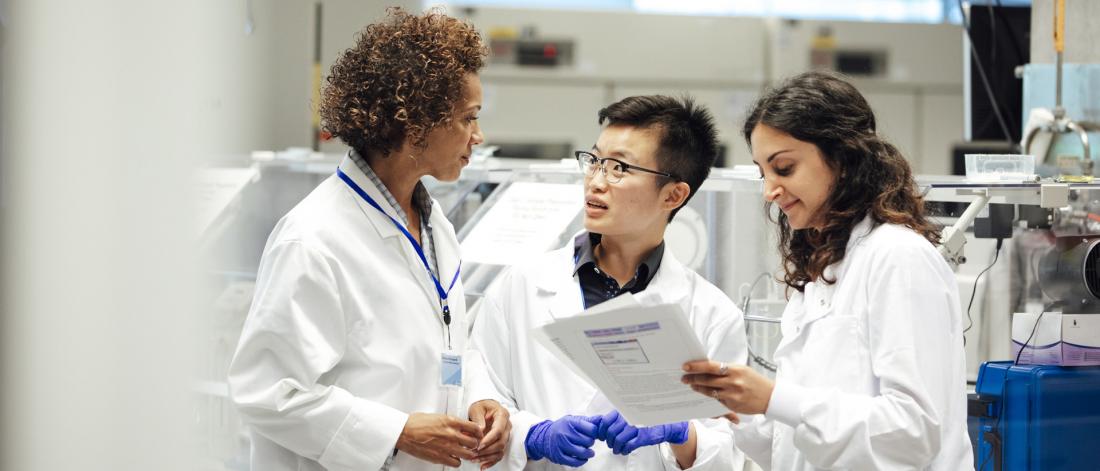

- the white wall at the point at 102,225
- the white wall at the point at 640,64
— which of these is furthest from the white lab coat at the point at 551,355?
the white wall at the point at 640,64

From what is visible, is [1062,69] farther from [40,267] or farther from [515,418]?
[40,267]

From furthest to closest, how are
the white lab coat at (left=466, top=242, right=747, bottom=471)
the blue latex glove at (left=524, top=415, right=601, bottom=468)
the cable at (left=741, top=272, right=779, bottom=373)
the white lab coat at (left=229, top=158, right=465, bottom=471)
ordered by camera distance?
the cable at (left=741, top=272, right=779, bottom=373) → the white lab coat at (left=466, top=242, right=747, bottom=471) → the blue latex glove at (left=524, top=415, right=601, bottom=468) → the white lab coat at (left=229, top=158, right=465, bottom=471)

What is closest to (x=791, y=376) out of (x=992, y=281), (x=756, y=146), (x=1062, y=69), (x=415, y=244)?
(x=756, y=146)

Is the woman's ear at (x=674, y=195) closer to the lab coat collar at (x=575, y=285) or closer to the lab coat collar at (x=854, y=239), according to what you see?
the lab coat collar at (x=575, y=285)

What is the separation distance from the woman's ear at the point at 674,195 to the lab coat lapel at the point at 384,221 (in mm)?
523

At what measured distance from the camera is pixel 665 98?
6.17 ft

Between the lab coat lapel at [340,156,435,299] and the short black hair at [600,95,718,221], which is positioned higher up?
the short black hair at [600,95,718,221]

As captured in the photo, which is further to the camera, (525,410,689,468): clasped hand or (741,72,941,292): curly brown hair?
(525,410,689,468): clasped hand

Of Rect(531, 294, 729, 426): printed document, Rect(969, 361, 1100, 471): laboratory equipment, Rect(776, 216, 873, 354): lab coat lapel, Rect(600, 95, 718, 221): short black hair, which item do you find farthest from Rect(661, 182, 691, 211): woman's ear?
Rect(969, 361, 1100, 471): laboratory equipment

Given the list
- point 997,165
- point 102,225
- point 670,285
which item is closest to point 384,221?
point 670,285

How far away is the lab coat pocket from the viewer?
1.36 m

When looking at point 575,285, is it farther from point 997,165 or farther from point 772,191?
point 997,165

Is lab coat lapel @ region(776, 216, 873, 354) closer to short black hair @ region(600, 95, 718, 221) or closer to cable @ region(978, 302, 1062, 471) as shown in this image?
short black hair @ region(600, 95, 718, 221)

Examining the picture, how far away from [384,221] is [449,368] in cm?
24
